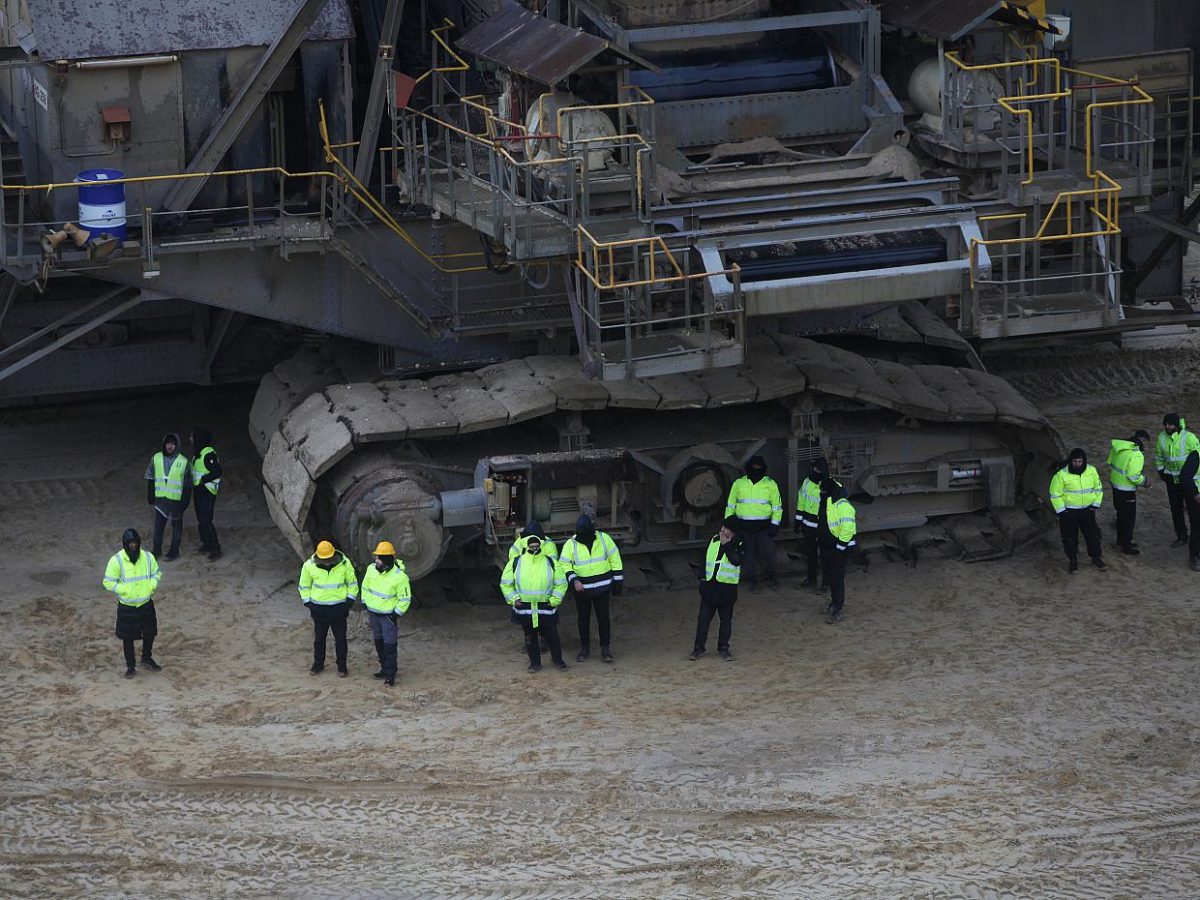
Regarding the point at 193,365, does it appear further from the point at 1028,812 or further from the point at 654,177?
the point at 1028,812

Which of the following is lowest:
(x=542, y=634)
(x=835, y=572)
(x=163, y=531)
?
(x=542, y=634)

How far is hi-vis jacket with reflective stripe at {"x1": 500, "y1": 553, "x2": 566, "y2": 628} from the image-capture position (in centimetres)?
1630

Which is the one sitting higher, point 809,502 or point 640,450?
point 640,450

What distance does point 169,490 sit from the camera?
60.8 feet

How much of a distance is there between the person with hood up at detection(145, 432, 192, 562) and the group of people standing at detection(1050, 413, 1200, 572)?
21.9ft

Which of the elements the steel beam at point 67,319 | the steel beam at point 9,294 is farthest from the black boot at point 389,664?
the steel beam at point 9,294

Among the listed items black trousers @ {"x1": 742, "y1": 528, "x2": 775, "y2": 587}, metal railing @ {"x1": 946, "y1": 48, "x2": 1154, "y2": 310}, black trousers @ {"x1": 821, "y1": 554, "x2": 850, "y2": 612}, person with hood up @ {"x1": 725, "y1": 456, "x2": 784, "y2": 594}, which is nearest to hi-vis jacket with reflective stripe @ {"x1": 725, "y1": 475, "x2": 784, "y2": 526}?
person with hood up @ {"x1": 725, "y1": 456, "x2": 784, "y2": 594}

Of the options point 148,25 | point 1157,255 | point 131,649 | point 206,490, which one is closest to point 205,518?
point 206,490

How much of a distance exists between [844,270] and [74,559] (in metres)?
6.41

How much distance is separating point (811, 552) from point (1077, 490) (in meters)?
2.03

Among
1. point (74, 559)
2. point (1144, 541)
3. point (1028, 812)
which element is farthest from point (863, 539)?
point (74, 559)

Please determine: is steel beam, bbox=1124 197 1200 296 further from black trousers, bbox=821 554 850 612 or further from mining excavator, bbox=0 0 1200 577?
black trousers, bbox=821 554 850 612

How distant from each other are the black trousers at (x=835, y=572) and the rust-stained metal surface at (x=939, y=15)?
3.99 metres

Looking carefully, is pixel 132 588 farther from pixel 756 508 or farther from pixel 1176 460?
pixel 1176 460
